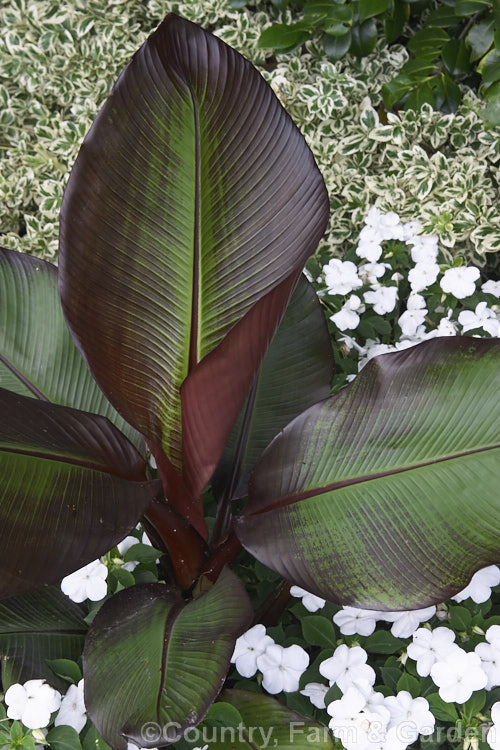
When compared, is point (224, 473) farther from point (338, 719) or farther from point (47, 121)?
point (47, 121)

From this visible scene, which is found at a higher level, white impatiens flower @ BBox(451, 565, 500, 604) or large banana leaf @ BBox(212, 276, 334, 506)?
large banana leaf @ BBox(212, 276, 334, 506)

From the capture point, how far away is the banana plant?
2.50ft

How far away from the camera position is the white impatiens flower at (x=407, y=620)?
901 millimetres

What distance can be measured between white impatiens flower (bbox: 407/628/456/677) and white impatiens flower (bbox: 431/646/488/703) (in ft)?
0.10

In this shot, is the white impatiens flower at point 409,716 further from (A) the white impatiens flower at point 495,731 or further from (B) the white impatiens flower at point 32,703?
(B) the white impatiens flower at point 32,703

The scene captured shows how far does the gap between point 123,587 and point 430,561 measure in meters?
0.42

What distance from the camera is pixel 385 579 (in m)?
0.77

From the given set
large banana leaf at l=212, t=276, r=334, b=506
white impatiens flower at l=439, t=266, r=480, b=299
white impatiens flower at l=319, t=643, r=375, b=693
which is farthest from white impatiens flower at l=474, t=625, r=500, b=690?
white impatiens flower at l=439, t=266, r=480, b=299

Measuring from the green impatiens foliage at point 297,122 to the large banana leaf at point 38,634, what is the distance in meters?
0.93

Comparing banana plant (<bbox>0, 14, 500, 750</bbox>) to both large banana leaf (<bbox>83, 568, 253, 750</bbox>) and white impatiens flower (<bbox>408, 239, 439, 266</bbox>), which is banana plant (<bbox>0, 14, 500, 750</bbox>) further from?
white impatiens flower (<bbox>408, 239, 439, 266</bbox>)

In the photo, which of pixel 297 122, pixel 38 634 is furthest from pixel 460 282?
pixel 38 634

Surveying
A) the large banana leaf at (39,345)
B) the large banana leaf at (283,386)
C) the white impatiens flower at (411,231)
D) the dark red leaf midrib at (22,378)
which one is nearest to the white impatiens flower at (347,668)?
the large banana leaf at (283,386)

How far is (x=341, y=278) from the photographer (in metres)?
1.27

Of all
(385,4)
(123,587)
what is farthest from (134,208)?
(385,4)
